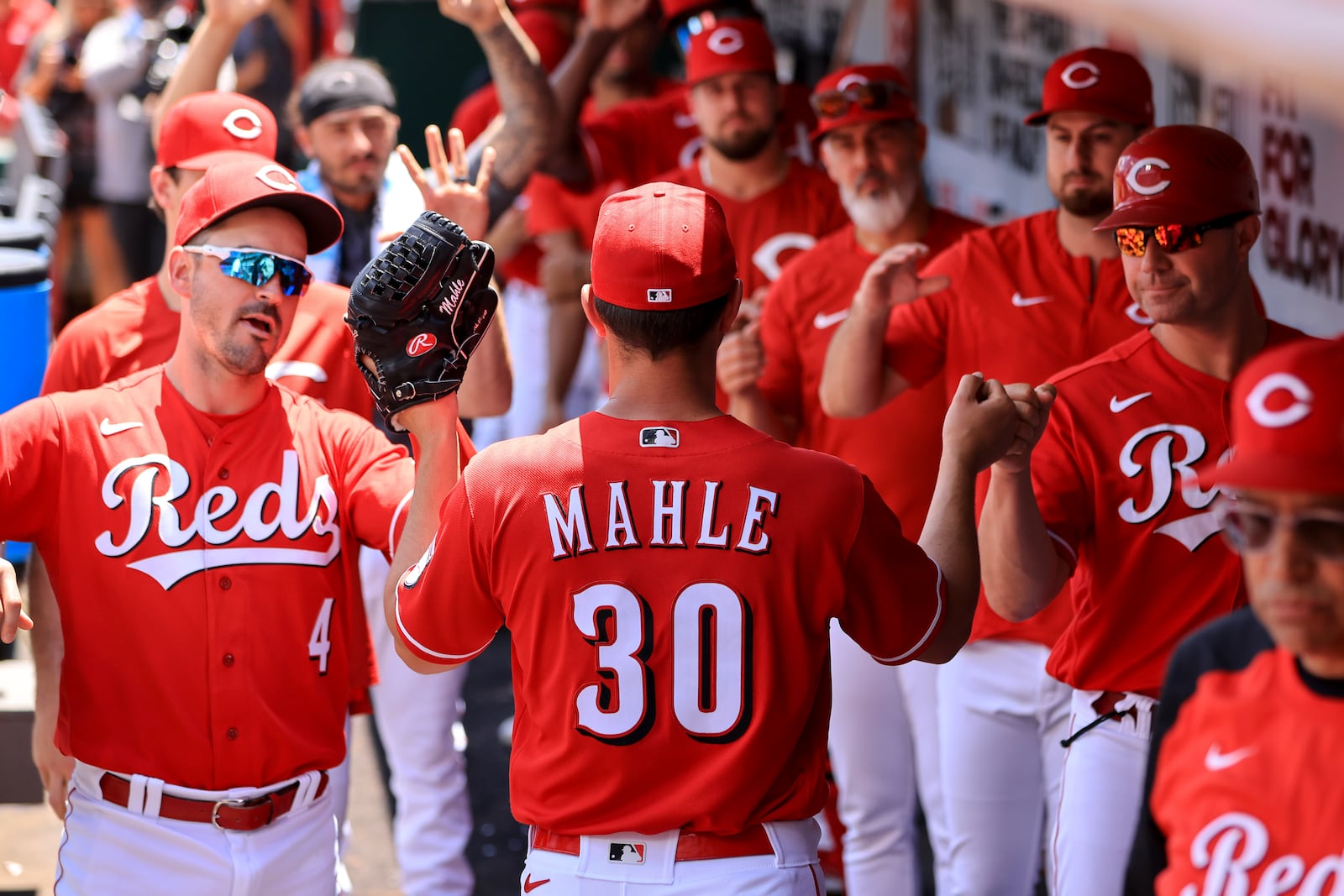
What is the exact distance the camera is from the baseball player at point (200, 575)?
291cm

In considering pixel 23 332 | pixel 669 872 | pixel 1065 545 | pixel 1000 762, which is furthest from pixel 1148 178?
pixel 23 332

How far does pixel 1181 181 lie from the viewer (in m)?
3.06

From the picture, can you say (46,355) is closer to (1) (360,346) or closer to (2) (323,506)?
(2) (323,506)

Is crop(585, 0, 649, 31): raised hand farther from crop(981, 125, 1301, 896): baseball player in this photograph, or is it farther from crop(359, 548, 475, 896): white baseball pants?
crop(981, 125, 1301, 896): baseball player

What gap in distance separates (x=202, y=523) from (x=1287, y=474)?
1.87 meters

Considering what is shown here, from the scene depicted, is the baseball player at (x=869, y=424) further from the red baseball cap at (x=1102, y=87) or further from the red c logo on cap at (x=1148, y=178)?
the red c logo on cap at (x=1148, y=178)

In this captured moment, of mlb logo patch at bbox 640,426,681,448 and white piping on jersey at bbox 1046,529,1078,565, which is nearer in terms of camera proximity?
mlb logo patch at bbox 640,426,681,448

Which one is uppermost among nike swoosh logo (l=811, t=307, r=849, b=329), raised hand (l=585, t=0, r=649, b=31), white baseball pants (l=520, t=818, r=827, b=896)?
raised hand (l=585, t=0, r=649, b=31)

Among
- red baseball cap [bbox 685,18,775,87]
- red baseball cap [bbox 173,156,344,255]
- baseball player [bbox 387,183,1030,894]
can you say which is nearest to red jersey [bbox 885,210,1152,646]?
red baseball cap [bbox 685,18,775,87]

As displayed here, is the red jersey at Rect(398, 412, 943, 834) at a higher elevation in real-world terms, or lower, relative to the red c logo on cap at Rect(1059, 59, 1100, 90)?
lower

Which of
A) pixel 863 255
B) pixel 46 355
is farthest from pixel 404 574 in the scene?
pixel 46 355

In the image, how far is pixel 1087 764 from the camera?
125 inches

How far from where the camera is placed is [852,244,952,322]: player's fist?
371cm

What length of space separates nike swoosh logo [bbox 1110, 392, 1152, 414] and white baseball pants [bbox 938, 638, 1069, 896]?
0.87m
